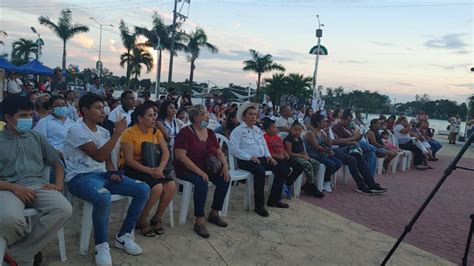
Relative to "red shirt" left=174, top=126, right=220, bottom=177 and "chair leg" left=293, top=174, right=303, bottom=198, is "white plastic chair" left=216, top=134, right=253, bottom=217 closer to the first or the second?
"red shirt" left=174, top=126, right=220, bottom=177

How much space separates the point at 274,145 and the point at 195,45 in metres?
26.7

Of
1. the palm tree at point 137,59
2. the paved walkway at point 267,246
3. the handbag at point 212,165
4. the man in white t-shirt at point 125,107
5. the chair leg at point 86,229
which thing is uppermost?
the palm tree at point 137,59

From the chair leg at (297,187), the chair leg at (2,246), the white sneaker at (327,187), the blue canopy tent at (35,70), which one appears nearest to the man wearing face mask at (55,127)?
the chair leg at (2,246)

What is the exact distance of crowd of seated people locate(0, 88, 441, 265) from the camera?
9.19 feet

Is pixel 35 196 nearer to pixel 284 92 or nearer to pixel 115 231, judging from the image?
pixel 115 231

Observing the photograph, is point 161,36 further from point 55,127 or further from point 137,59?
point 55,127

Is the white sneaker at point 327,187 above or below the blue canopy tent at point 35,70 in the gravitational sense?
below

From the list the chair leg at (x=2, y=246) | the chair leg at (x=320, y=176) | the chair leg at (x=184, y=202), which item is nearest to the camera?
the chair leg at (x=2, y=246)

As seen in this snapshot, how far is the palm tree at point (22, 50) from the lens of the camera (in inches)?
1914

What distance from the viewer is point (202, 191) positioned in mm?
3947

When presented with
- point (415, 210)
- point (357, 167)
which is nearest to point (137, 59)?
point (357, 167)

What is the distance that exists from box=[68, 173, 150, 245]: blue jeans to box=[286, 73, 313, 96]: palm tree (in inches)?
1279

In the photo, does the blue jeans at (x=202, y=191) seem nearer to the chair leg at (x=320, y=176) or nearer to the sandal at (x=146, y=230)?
the sandal at (x=146, y=230)

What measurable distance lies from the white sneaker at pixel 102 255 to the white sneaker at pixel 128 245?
0.24 meters
